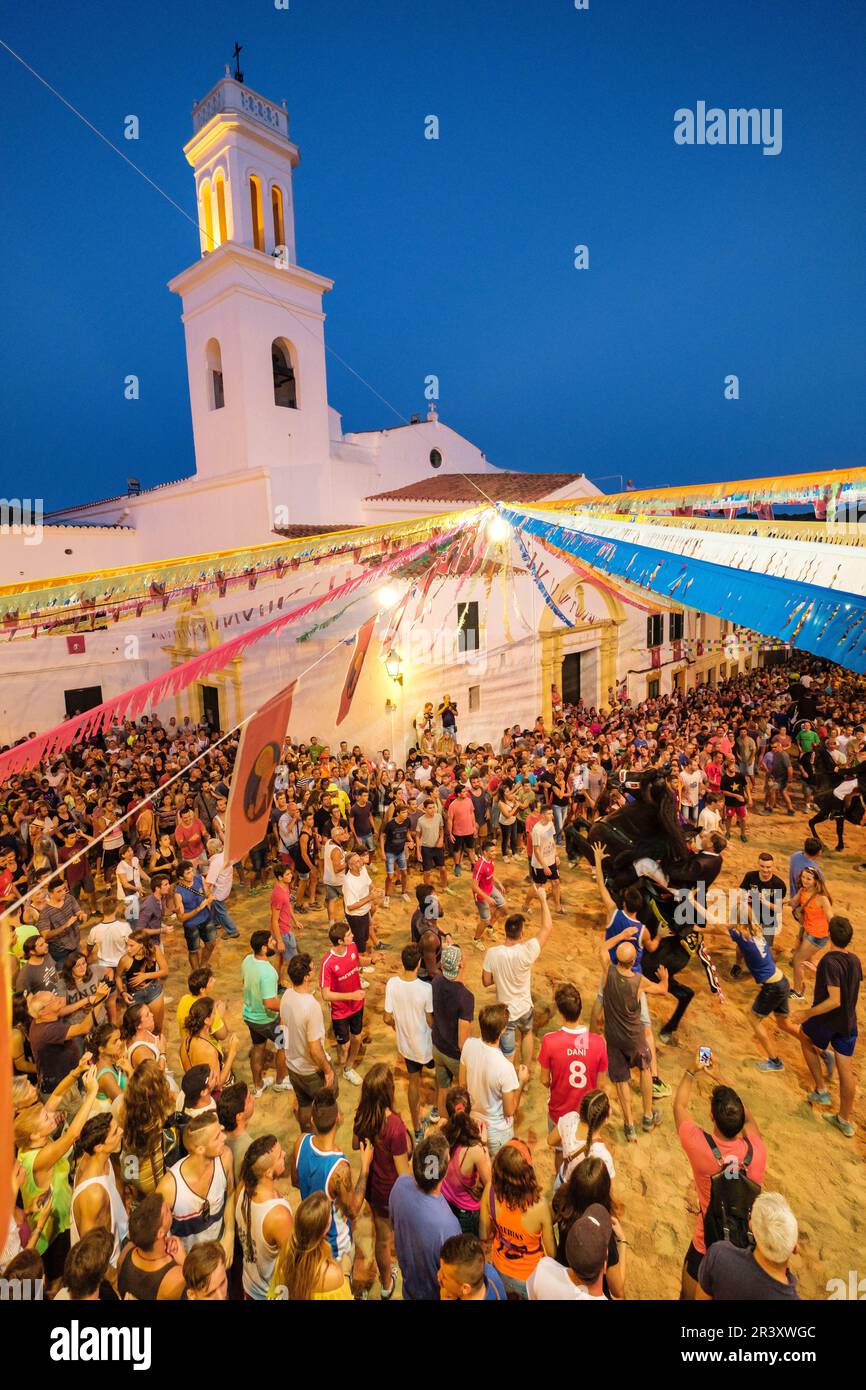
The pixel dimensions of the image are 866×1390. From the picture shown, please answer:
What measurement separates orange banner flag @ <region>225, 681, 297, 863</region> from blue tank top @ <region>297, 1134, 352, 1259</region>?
2115mm

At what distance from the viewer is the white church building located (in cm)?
1598

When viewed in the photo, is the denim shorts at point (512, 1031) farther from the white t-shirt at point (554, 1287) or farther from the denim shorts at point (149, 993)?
the denim shorts at point (149, 993)

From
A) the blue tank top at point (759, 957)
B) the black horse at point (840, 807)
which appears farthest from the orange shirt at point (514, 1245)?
the black horse at point (840, 807)

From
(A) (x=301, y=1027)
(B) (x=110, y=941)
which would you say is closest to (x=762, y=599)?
(A) (x=301, y=1027)

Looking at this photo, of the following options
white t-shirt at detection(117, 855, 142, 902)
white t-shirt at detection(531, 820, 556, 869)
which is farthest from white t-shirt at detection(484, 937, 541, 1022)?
white t-shirt at detection(117, 855, 142, 902)

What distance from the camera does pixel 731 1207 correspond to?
10.2 ft

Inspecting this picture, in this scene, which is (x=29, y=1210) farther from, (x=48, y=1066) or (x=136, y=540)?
(x=136, y=540)

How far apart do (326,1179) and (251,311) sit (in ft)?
72.7

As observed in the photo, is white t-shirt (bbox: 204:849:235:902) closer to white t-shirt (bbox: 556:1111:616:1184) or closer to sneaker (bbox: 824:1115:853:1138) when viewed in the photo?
white t-shirt (bbox: 556:1111:616:1184)

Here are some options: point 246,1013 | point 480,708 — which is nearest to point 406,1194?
point 246,1013

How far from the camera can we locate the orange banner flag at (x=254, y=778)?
4875 millimetres

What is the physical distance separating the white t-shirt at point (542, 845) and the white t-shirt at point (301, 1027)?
4.18 metres
